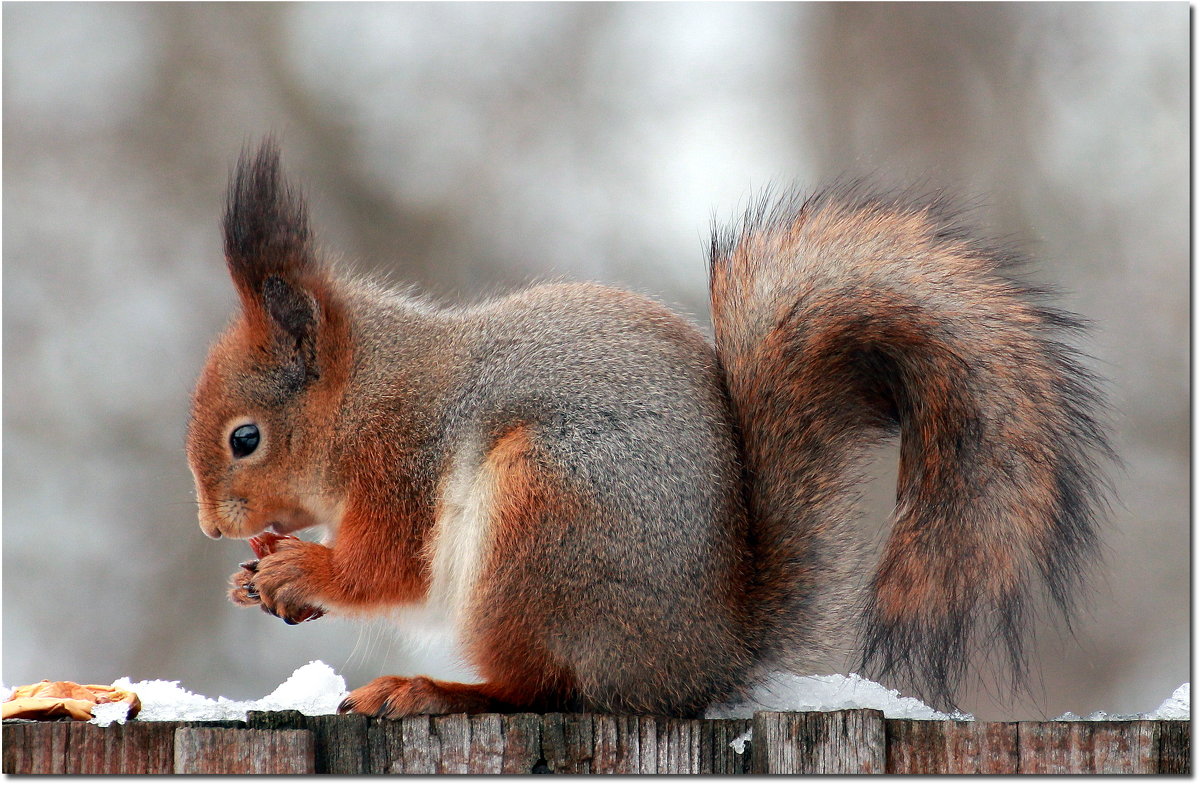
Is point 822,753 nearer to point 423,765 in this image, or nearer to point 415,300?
point 423,765

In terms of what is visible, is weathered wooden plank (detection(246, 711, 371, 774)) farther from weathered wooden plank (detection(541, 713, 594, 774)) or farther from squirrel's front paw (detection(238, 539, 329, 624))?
squirrel's front paw (detection(238, 539, 329, 624))

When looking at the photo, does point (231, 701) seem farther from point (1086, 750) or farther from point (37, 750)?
point (1086, 750)

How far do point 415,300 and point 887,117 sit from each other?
1976 mm

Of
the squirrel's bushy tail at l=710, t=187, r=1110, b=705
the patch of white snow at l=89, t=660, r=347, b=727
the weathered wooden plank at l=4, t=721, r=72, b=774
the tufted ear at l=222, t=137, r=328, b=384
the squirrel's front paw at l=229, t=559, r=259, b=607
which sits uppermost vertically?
the tufted ear at l=222, t=137, r=328, b=384

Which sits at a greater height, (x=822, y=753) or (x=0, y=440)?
(x=0, y=440)

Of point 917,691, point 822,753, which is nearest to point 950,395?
point 917,691

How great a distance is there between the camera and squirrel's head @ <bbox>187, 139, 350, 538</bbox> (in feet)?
5.32

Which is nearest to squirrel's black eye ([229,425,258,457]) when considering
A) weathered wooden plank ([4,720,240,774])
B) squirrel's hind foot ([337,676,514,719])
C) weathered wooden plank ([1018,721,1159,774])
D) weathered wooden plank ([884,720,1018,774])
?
squirrel's hind foot ([337,676,514,719])

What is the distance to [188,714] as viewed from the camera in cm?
133

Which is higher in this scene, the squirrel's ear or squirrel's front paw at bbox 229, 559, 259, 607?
the squirrel's ear

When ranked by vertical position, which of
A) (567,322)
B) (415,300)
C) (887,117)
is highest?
(887,117)

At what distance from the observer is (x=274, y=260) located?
164 cm

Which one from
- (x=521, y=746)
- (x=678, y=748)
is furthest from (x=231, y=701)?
(x=678, y=748)

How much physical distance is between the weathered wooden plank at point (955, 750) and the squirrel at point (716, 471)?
182 millimetres
